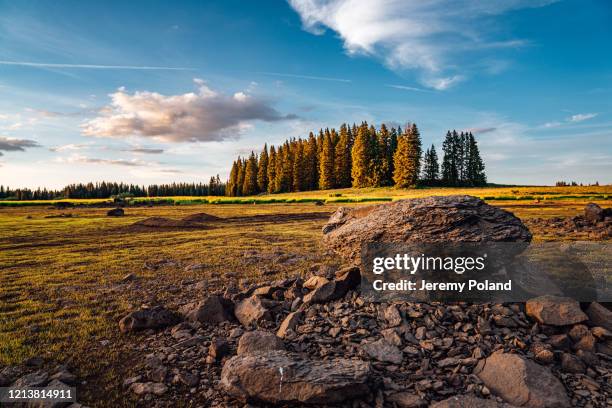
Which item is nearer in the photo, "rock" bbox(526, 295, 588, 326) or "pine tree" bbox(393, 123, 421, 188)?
"rock" bbox(526, 295, 588, 326)

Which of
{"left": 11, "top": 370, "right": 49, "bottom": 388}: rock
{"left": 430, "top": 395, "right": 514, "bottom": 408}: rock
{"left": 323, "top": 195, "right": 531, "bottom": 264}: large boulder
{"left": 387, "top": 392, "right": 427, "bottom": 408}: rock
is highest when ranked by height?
{"left": 323, "top": 195, "right": 531, "bottom": 264}: large boulder

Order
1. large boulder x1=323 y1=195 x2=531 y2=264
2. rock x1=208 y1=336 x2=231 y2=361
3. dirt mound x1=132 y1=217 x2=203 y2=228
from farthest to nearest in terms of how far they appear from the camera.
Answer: dirt mound x1=132 y1=217 x2=203 y2=228, large boulder x1=323 y1=195 x2=531 y2=264, rock x1=208 y1=336 x2=231 y2=361

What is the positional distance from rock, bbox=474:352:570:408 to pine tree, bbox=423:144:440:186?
9340 cm

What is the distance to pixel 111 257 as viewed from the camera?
17.1m

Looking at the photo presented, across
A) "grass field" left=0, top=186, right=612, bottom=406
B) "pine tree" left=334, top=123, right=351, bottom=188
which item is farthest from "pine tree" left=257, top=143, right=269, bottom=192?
"grass field" left=0, top=186, right=612, bottom=406

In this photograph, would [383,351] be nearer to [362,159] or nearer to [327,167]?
[362,159]

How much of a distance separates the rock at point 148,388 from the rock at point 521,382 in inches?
209

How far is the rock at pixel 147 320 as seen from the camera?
7918 mm

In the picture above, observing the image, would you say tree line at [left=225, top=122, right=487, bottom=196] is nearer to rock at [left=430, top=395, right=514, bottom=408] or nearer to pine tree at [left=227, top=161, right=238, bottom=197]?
pine tree at [left=227, top=161, right=238, bottom=197]

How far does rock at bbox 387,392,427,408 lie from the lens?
5.00 m

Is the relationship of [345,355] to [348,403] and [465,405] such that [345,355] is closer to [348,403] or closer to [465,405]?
[348,403]

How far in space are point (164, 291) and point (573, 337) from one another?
10.9 m

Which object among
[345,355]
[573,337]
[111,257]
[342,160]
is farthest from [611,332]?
[342,160]

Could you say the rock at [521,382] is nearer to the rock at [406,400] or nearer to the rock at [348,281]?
the rock at [406,400]
